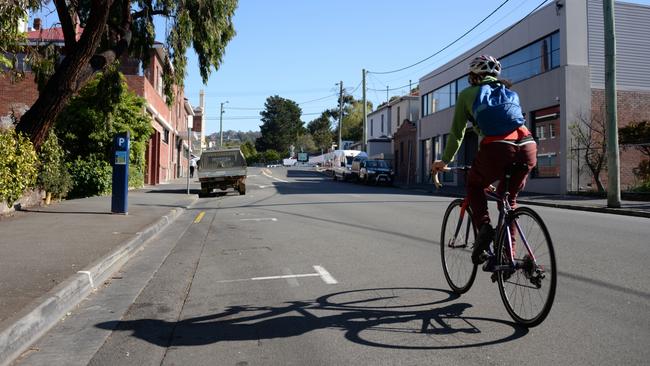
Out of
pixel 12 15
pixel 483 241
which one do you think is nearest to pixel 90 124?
pixel 12 15

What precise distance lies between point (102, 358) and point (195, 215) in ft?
38.9

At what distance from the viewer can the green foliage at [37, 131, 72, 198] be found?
1481cm

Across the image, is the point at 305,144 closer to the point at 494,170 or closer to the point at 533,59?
the point at 533,59

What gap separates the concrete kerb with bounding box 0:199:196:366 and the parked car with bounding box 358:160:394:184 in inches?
1190

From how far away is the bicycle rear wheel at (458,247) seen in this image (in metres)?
5.43

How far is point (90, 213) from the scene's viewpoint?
521 inches

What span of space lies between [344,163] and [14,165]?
3662 centimetres

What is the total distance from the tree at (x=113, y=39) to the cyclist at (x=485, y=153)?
9.47m

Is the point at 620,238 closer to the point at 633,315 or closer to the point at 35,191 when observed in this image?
the point at 633,315

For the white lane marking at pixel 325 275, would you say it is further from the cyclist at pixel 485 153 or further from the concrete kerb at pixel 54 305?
the concrete kerb at pixel 54 305

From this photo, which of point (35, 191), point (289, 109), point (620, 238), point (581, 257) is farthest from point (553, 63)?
point (289, 109)

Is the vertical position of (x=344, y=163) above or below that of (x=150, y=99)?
below

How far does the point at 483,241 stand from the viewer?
4.87 metres

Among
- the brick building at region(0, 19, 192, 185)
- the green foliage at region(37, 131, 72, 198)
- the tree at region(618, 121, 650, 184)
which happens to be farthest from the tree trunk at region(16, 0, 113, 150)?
the tree at region(618, 121, 650, 184)
